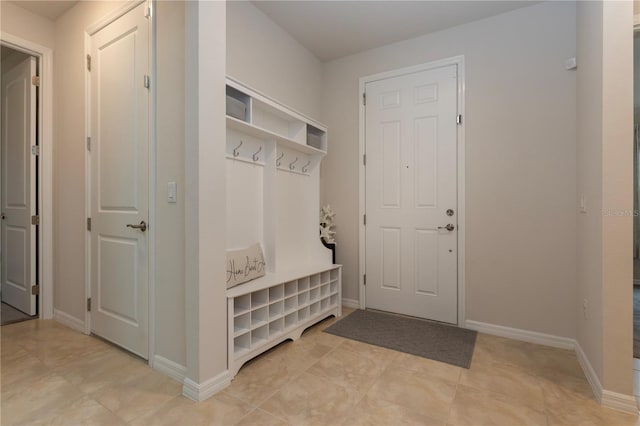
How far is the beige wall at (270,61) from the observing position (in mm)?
2568

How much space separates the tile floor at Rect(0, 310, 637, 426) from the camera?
62.1 inches

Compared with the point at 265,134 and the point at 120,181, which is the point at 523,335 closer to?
the point at 265,134

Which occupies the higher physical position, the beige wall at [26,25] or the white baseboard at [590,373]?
the beige wall at [26,25]

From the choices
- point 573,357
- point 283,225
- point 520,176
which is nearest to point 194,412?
point 283,225

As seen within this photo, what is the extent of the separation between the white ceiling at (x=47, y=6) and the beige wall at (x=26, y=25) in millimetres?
49

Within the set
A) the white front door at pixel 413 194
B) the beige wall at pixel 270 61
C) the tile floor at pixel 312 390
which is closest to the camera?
the tile floor at pixel 312 390

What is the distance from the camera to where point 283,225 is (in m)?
2.87

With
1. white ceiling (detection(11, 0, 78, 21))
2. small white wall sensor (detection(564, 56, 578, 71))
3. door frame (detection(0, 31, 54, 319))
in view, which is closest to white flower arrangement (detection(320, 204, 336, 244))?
small white wall sensor (detection(564, 56, 578, 71))

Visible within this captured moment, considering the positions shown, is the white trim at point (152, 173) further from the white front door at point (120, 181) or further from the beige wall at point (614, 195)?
the beige wall at point (614, 195)

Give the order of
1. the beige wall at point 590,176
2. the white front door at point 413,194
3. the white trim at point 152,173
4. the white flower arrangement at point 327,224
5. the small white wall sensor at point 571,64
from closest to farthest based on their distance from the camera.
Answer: the beige wall at point 590,176 → the white trim at point 152,173 → the small white wall sensor at point 571,64 → the white front door at point 413,194 → the white flower arrangement at point 327,224

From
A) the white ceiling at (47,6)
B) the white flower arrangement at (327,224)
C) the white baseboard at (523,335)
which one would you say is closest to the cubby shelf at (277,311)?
the white flower arrangement at (327,224)

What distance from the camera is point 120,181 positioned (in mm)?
2266

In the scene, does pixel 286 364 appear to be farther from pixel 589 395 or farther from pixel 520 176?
pixel 520 176

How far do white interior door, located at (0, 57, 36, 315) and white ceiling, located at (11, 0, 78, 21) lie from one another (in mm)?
410
